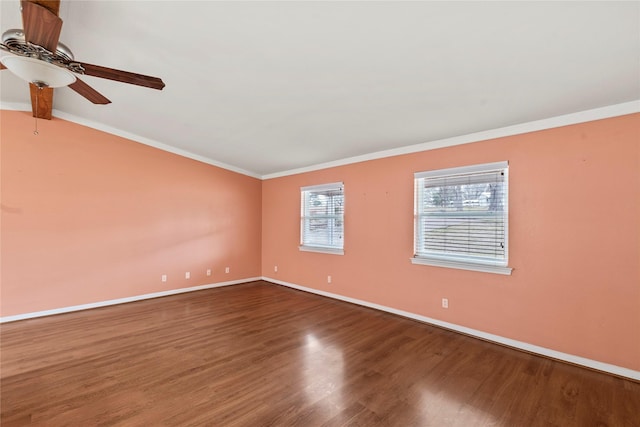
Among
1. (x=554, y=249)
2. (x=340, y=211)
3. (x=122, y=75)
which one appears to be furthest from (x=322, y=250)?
(x=122, y=75)

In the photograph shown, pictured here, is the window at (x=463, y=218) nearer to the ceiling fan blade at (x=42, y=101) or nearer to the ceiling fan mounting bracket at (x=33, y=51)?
the ceiling fan mounting bracket at (x=33, y=51)

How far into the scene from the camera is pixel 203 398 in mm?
2045

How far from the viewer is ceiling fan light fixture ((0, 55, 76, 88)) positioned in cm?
171

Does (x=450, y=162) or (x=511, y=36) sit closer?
(x=511, y=36)

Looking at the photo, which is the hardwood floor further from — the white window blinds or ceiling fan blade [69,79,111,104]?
ceiling fan blade [69,79,111,104]

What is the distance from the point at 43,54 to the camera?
169 centimetres

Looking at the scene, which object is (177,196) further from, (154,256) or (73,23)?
(73,23)

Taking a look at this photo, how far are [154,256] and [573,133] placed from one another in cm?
599

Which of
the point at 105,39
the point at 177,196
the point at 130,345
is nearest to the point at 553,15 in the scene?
the point at 105,39

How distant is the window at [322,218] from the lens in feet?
16.0

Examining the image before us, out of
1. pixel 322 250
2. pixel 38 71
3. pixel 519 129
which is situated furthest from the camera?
pixel 322 250

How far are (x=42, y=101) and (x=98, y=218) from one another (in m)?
1.76

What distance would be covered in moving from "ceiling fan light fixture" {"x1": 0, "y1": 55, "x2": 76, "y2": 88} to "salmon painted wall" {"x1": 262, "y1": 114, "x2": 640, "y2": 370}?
11.9 ft

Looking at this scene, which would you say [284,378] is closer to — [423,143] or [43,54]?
[43,54]
